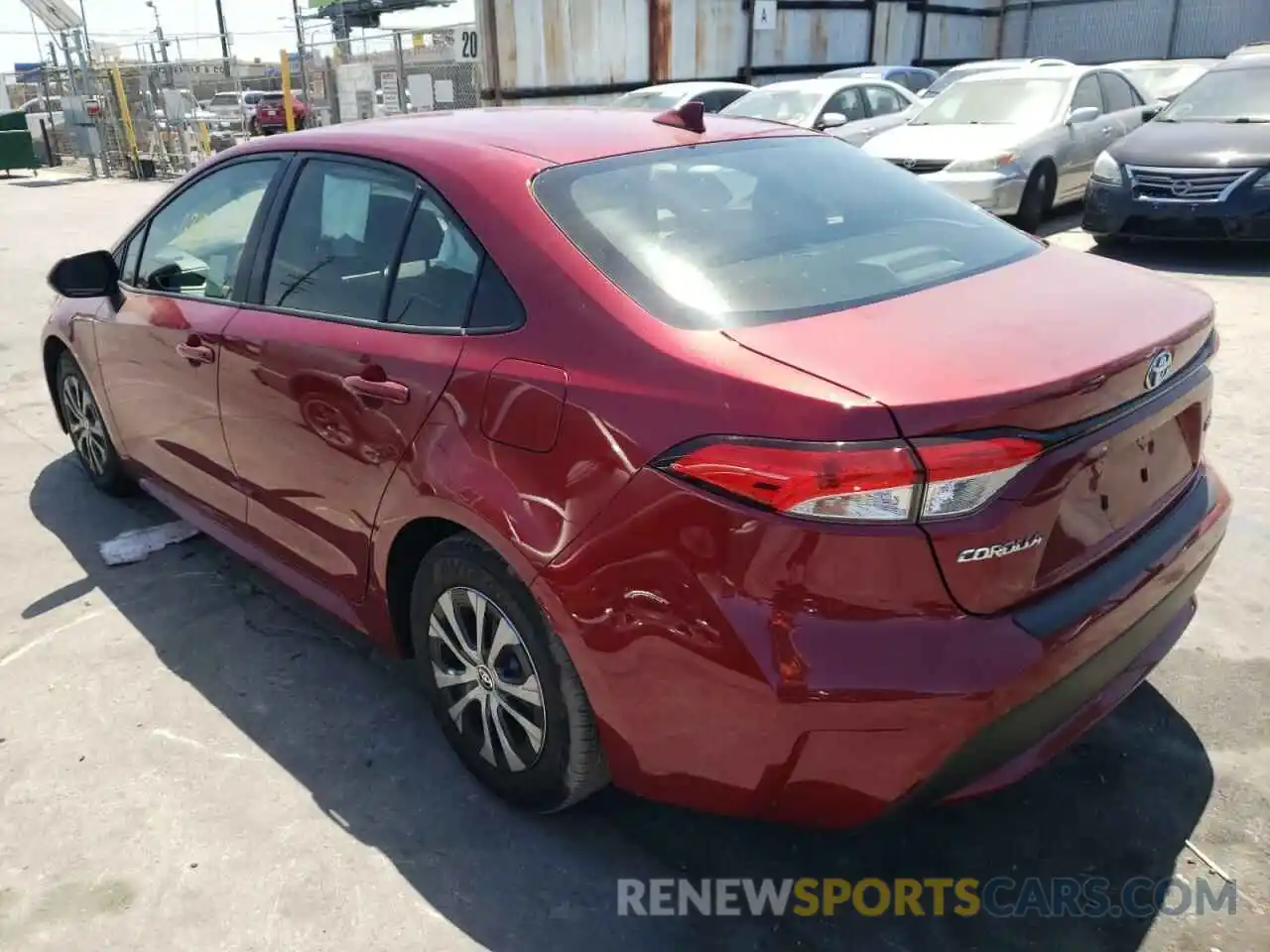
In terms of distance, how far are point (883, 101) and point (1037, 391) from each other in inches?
487

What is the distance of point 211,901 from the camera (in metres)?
2.43

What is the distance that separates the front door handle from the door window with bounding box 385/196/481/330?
37.9 inches

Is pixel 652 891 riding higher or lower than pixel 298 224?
lower

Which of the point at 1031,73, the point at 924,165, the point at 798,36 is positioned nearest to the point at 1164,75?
the point at 1031,73

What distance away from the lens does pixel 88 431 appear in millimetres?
4691

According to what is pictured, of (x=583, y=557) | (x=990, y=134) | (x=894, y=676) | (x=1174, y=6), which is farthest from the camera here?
(x=1174, y=6)

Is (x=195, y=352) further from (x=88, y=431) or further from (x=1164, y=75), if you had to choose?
(x=1164, y=75)

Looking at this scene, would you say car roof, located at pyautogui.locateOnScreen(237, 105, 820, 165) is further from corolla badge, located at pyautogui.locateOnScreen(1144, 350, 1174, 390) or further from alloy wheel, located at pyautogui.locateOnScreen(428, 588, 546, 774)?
corolla badge, located at pyautogui.locateOnScreen(1144, 350, 1174, 390)

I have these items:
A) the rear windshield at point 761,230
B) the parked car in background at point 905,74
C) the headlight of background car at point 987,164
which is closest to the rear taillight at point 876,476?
the rear windshield at point 761,230

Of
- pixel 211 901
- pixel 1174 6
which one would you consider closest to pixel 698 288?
pixel 211 901

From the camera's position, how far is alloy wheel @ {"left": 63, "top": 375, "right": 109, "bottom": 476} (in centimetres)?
457

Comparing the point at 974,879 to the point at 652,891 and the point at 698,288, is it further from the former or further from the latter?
the point at 698,288

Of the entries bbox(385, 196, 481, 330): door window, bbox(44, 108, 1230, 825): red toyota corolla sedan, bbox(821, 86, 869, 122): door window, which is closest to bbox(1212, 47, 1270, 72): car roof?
bbox(821, 86, 869, 122): door window

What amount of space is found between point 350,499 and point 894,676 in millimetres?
1616
